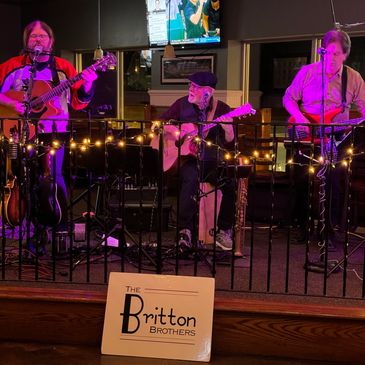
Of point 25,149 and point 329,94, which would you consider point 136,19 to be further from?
point 25,149

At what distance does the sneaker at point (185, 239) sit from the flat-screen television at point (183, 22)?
11.6ft

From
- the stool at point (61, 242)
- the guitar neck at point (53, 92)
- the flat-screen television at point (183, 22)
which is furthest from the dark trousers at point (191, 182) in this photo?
the flat-screen television at point (183, 22)

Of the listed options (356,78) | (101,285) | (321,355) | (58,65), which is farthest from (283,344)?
(58,65)

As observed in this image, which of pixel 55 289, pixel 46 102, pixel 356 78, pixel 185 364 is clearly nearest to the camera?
pixel 185 364

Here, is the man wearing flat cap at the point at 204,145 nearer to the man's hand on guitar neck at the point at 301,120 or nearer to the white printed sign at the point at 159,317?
the man's hand on guitar neck at the point at 301,120

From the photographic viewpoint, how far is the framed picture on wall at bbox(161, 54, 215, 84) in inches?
291

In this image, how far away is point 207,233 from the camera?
14.4 ft

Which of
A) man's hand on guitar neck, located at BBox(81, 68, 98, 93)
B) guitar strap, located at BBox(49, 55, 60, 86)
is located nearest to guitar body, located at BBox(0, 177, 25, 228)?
guitar strap, located at BBox(49, 55, 60, 86)

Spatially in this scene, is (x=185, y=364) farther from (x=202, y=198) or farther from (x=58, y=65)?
(x=58, y=65)

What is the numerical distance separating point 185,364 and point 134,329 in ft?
1.10

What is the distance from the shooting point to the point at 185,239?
14.1ft

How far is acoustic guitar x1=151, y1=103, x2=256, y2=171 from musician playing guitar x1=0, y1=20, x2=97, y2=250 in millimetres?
678

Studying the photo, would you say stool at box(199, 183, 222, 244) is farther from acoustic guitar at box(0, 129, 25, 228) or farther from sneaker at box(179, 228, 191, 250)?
acoustic guitar at box(0, 129, 25, 228)

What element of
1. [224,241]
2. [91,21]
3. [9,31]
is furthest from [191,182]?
[9,31]
